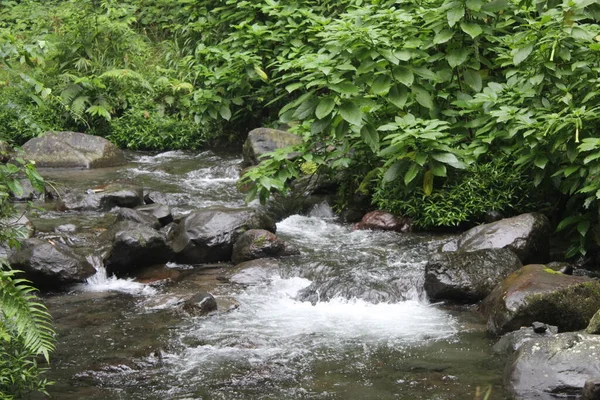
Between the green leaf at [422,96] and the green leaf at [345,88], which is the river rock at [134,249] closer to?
the green leaf at [345,88]

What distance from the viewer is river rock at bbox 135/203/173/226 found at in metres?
9.81

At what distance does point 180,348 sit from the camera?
625 centimetres

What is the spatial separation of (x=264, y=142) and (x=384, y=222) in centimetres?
352

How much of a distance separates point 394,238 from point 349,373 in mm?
3719

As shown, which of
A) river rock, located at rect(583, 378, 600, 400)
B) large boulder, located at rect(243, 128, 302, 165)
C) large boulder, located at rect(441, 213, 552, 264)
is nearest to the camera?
river rock, located at rect(583, 378, 600, 400)

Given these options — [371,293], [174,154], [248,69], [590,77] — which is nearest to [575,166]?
[590,77]

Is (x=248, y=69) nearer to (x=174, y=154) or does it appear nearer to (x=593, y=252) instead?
(x=174, y=154)

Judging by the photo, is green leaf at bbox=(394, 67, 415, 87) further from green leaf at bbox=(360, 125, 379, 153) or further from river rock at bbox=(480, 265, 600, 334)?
river rock at bbox=(480, 265, 600, 334)

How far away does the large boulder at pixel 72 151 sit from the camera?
13.3 m

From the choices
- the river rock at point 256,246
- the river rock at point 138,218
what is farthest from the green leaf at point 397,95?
the river rock at point 138,218

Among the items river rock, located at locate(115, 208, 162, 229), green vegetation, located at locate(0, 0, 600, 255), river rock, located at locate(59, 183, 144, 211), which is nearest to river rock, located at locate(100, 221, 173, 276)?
river rock, located at locate(115, 208, 162, 229)

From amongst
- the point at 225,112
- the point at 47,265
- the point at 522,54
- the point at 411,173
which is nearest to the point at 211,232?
the point at 47,265

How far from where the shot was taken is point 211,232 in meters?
8.97

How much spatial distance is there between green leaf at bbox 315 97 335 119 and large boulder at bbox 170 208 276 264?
1.90 metres
